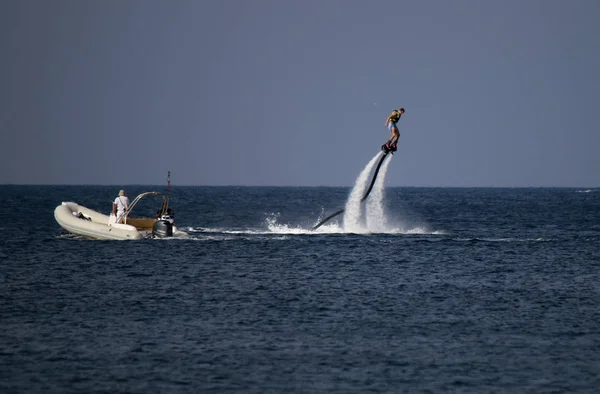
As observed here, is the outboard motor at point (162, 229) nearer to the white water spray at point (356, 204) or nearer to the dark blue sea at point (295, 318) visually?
the dark blue sea at point (295, 318)

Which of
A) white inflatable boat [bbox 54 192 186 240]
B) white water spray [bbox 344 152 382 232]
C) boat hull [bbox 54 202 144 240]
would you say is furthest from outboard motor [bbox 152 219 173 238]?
white water spray [bbox 344 152 382 232]

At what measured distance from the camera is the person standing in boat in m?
51.0

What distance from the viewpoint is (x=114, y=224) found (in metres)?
52.9

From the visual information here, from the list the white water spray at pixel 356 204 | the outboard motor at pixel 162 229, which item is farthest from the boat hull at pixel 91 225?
the white water spray at pixel 356 204

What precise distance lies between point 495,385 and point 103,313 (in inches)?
560

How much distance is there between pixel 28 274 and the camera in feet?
133

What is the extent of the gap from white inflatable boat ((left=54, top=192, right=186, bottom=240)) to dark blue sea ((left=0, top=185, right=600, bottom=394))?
71 cm

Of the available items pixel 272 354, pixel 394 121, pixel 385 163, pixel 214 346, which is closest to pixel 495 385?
Result: pixel 272 354

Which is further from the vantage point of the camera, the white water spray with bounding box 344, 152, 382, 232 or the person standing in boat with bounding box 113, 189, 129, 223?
the white water spray with bounding box 344, 152, 382, 232

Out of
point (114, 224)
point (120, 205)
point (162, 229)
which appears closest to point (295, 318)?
point (120, 205)

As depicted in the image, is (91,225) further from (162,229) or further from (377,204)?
(377,204)

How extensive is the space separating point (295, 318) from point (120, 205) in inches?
917

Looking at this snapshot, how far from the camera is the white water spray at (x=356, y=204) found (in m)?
57.3

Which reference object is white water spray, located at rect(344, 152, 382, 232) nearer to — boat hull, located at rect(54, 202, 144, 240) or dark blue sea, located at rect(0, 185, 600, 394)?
dark blue sea, located at rect(0, 185, 600, 394)
